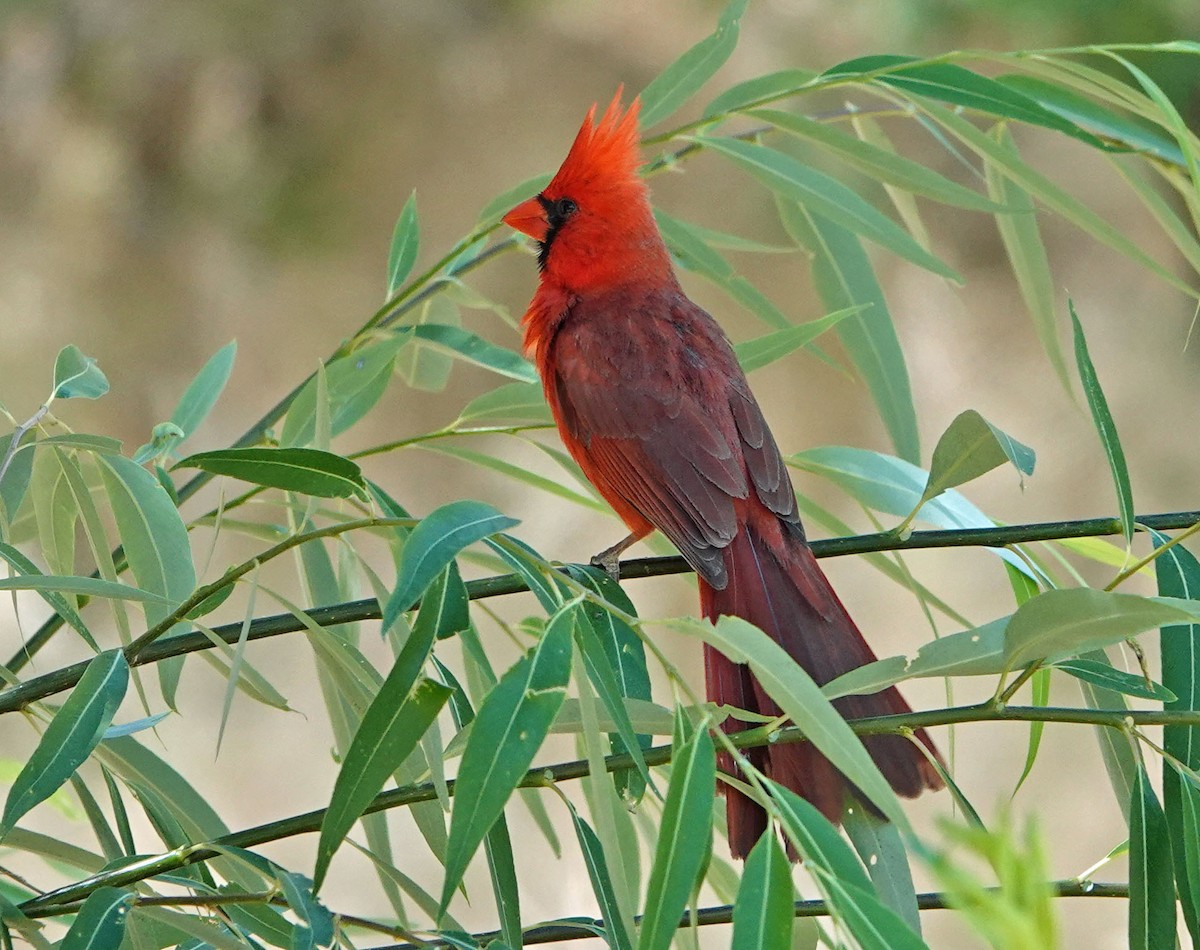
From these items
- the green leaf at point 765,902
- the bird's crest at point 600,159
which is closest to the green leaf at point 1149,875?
the green leaf at point 765,902

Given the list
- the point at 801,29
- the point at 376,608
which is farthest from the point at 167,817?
the point at 801,29

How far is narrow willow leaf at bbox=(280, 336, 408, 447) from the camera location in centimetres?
135

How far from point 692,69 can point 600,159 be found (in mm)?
491

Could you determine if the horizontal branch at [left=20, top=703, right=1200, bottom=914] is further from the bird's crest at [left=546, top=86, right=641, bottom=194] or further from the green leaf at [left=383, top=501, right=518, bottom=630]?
the bird's crest at [left=546, top=86, right=641, bottom=194]

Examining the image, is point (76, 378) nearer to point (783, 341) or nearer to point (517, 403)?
point (517, 403)

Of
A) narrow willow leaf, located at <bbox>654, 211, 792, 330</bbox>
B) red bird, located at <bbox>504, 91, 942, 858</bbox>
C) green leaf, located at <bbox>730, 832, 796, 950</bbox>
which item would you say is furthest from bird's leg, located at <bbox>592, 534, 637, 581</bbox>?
green leaf, located at <bbox>730, 832, 796, 950</bbox>

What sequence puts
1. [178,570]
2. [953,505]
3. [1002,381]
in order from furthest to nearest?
[1002,381], [953,505], [178,570]

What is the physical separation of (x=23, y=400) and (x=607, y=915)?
3.94 metres

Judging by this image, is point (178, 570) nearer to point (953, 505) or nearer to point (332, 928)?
point (332, 928)

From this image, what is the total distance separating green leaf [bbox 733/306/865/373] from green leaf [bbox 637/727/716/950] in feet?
2.22

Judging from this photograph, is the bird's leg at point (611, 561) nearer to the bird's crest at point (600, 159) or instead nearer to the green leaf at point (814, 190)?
the green leaf at point (814, 190)

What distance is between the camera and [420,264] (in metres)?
4.61

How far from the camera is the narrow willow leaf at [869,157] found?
131 cm

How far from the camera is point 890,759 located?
1.14m
